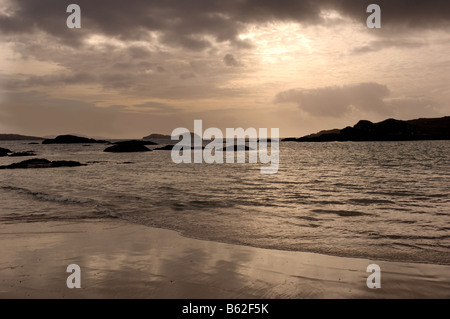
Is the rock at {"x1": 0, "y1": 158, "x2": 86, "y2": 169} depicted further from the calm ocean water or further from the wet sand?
the wet sand

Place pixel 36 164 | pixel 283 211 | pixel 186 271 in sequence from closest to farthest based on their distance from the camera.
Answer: pixel 186 271
pixel 283 211
pixel 36 164

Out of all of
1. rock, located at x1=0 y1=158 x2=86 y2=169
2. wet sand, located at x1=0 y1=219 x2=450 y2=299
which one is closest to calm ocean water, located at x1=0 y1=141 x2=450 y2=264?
wet sand, located at x1=0 y1=219 x2=450 y2=299

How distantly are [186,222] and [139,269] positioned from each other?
6169mm

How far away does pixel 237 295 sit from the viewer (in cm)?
709

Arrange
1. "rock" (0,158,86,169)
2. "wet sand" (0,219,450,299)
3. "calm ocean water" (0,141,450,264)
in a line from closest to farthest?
1. "wet sand" (0,219,450,299)
2. "calm ocean water" (0,141,450,264)
3. "rock" (0,158,86,169)

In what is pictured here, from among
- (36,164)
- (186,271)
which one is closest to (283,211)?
(186,271)

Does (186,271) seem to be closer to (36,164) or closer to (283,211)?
(283,211)

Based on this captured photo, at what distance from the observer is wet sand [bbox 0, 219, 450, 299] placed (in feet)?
23.6

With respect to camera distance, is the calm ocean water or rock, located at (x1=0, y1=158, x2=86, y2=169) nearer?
the calm ocean water

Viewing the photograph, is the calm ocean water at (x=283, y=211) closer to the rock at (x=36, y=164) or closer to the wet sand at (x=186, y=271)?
the wet sand at (x=186, y=271)

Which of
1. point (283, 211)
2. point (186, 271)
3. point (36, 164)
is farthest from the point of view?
point (36, 164)

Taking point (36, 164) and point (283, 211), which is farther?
point (36, 164)

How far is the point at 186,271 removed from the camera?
8461 millimetres
